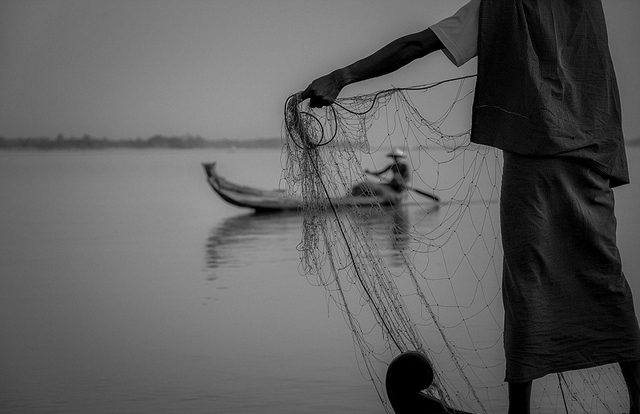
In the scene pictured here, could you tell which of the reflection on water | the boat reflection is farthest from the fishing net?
the reflection on water

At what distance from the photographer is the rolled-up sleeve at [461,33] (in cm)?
240

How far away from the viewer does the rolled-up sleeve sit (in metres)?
2.40

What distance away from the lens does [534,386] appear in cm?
330

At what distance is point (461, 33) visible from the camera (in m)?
2.41

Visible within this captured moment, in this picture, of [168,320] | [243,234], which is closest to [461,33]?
[168,320]

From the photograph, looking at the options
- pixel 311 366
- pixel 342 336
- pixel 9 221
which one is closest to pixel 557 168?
pixel 311 366

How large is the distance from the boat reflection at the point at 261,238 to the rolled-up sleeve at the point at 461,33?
289 centimetres

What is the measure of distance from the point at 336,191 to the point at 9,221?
7.59 metres

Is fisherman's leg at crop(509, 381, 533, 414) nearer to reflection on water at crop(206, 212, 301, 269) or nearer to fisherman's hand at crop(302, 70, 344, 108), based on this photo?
fisherman's hand at crop(302, 70, 344, 108)

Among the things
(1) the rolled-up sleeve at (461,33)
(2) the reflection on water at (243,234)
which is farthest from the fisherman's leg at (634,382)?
(2) the reflection on water at (243,234)

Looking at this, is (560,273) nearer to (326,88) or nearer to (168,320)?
(326,88)

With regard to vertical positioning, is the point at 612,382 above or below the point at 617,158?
below

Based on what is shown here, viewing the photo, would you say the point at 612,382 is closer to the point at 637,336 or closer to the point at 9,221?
the point at 637,336

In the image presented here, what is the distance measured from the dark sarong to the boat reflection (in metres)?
2.84
